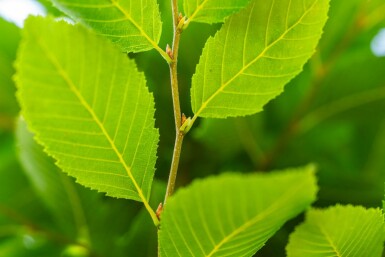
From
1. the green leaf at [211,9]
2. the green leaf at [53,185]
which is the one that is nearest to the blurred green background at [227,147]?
the green leaf at [53,185]

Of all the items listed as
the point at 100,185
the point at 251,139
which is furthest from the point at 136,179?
the point at 251,139

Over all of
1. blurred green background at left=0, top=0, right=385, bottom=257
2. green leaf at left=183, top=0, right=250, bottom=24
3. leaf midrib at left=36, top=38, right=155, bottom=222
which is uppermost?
green leaf at left=183, top=0, right=250, bottom=24

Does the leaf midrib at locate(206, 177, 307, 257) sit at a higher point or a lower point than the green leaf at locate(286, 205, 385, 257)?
higher

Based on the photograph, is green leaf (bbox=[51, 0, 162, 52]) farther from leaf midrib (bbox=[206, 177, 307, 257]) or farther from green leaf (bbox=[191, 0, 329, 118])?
leaf midrib (bbox=[206, 177, 307, 257])

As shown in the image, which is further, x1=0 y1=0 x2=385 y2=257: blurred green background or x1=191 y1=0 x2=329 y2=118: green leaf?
x1=0 y1=0 x2=385 y2=257: blurred green background

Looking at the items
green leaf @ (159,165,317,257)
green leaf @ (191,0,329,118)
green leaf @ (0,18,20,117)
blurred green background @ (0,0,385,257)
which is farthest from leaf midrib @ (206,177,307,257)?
green leaf @ (0,18,20,117)

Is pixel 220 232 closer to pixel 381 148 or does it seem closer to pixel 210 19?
pixel 210 19

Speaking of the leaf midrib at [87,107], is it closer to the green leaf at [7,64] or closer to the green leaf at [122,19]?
the green leaf at [122,19]

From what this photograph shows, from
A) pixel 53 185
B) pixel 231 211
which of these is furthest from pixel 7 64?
pixel 231 211
